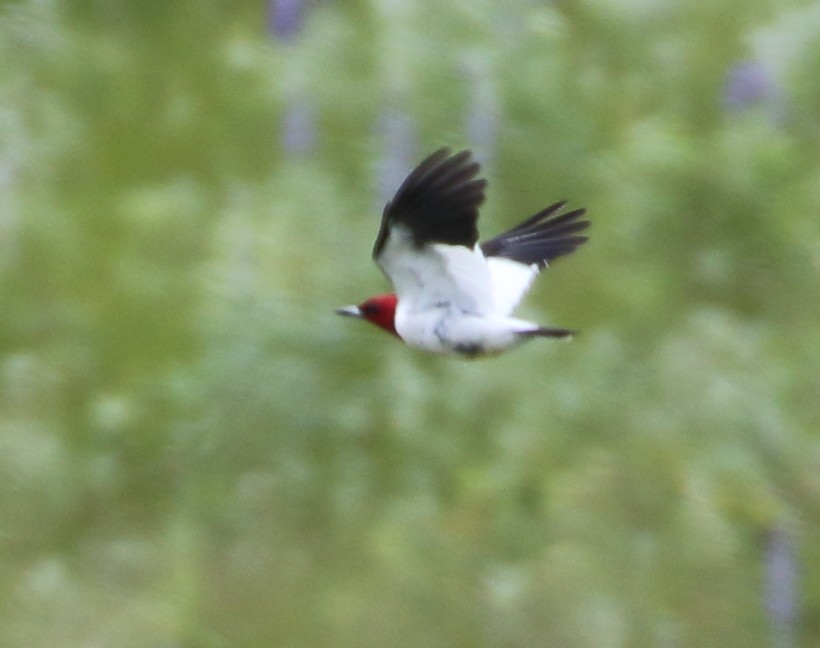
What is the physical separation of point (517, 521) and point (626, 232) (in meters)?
1.53

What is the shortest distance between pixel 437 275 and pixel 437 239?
22cm

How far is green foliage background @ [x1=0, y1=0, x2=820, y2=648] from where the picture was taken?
678 centimetres

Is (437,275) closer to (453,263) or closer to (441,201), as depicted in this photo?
(453,263)

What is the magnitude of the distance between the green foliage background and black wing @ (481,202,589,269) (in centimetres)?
260

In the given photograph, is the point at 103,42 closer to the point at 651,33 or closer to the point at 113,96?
the point at 113,96

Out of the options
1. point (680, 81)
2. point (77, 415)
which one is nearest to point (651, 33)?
point (680, 81)

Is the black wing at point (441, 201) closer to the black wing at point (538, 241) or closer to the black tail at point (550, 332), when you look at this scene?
the black tail at point (550, 332)

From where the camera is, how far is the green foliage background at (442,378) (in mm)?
6781

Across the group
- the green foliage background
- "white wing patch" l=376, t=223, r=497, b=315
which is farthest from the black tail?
the green foliage background

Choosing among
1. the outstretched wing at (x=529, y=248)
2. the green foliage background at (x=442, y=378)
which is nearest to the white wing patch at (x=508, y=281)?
the outstretched wing at (x=529, y=248)

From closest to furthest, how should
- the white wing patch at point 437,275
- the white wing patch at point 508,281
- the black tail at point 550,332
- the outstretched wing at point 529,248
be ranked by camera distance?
1. the black tail at point 550,332
2. the white wing patch at point 437,275
3. the white wing patch at point 508,281
4. the outstretched wing at point 529,248

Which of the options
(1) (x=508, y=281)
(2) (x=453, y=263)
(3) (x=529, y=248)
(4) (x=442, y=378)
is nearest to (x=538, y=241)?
(3) (x=529, y=248)

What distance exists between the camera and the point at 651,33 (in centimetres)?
811

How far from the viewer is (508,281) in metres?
4.04
